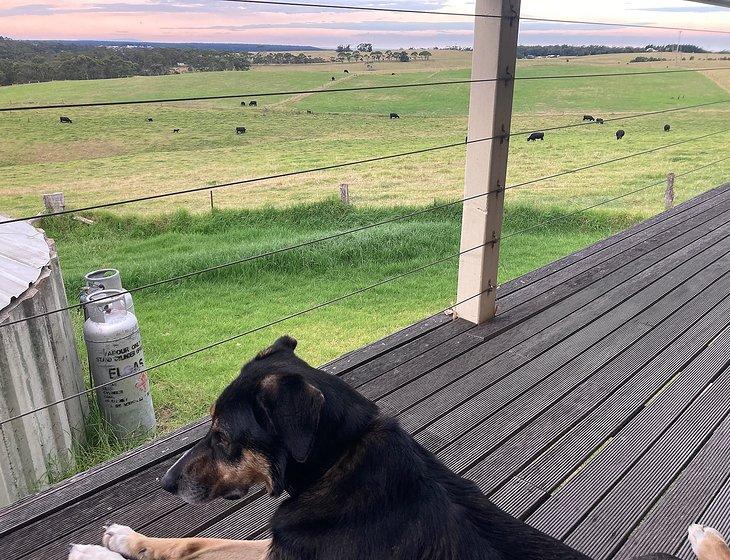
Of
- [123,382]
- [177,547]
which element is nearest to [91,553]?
[177,547]

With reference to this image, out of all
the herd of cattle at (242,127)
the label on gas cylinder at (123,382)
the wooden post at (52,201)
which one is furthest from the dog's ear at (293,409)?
the herd of cattle at (242,127)

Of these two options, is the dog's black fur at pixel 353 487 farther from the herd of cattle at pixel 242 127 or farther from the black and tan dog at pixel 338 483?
the herd of cattle at pixel 242 127

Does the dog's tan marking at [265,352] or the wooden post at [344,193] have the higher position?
the dog's tan marking at [265,352]

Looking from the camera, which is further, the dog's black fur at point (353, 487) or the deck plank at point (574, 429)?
the deck plank at point (574, 429)

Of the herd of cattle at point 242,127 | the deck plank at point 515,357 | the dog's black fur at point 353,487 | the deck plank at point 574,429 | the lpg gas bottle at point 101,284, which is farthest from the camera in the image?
the herd of cattle at point 242,127

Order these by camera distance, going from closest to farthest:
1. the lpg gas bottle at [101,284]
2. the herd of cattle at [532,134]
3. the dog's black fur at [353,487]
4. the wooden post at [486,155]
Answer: the dog's black fur at [353,487] → the wooden post at [486,155] → the lpg gas bottle at [101,284] → the herd of cattle at [532,134]

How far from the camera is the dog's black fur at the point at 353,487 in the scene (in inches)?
49.1

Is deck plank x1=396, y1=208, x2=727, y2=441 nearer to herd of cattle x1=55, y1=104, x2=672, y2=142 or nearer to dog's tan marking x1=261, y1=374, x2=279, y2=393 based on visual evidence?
dog's tan marking x1=261, y1=374, x2=279, y2=393

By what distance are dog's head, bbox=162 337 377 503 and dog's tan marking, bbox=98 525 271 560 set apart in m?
0.13

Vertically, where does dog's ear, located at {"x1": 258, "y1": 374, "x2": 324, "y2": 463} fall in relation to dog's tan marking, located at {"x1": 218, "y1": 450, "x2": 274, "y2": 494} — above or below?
above

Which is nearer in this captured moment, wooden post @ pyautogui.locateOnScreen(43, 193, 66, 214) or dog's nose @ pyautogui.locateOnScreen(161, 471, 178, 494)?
dog's nose @ pyautogui.locateOnScreen(161, 471, 178, 494)

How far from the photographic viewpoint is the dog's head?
1342 millimetres

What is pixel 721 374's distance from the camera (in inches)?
107

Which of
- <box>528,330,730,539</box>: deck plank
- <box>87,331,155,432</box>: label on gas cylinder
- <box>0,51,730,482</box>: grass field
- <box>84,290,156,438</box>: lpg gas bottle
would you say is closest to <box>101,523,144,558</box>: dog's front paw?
<box>528,330,730,539</box>: deck plank
